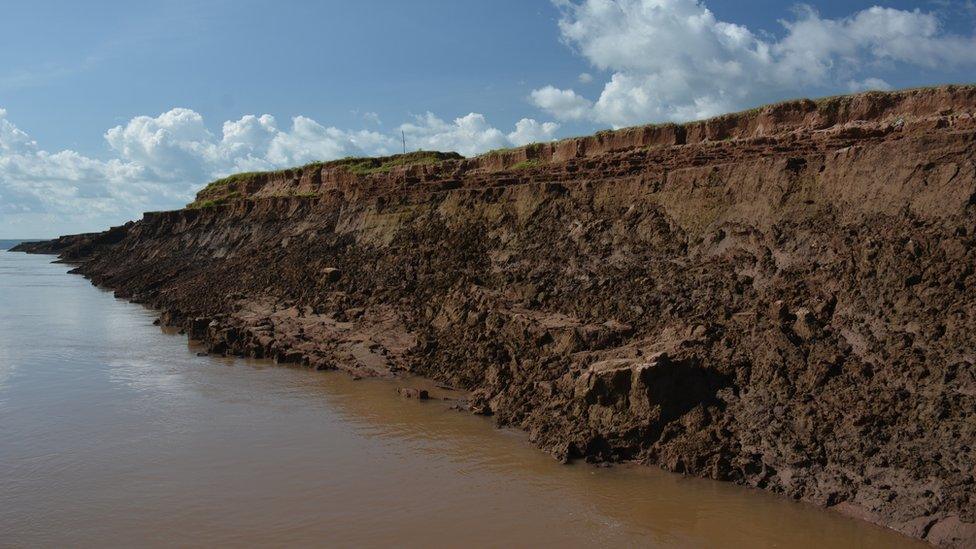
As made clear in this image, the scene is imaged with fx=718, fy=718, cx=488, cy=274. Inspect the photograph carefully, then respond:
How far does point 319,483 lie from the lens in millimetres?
9938

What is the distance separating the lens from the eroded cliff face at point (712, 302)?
890cm

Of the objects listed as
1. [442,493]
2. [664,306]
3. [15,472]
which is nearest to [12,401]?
[15,472]

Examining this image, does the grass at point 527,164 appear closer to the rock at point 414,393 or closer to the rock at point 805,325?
the rock at point 414,393

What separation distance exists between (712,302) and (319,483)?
7166 millimetres

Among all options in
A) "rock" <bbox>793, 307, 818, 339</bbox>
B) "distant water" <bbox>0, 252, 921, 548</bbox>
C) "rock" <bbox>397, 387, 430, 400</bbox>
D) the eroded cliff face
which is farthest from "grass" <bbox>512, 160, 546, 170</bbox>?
"rock" <bbox>793, 307, 818, 339</bbox>

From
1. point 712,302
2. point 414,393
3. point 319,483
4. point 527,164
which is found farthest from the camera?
point 527,164

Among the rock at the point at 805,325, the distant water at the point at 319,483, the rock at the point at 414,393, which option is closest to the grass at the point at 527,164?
the distant water at the point at 319,483

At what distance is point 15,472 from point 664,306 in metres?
10.7

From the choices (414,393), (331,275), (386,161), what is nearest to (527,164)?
(331,275)

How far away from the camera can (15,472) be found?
10.4 metres

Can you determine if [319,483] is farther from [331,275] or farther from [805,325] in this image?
[331,275]

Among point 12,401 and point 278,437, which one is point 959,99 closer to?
point 278,437

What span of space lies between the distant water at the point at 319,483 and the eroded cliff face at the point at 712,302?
0.73 m

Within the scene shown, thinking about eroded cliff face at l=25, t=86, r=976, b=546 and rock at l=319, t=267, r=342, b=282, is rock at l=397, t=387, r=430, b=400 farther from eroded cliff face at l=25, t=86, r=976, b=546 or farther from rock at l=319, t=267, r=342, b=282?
rock at l=319, t=267, r=342, b=282
